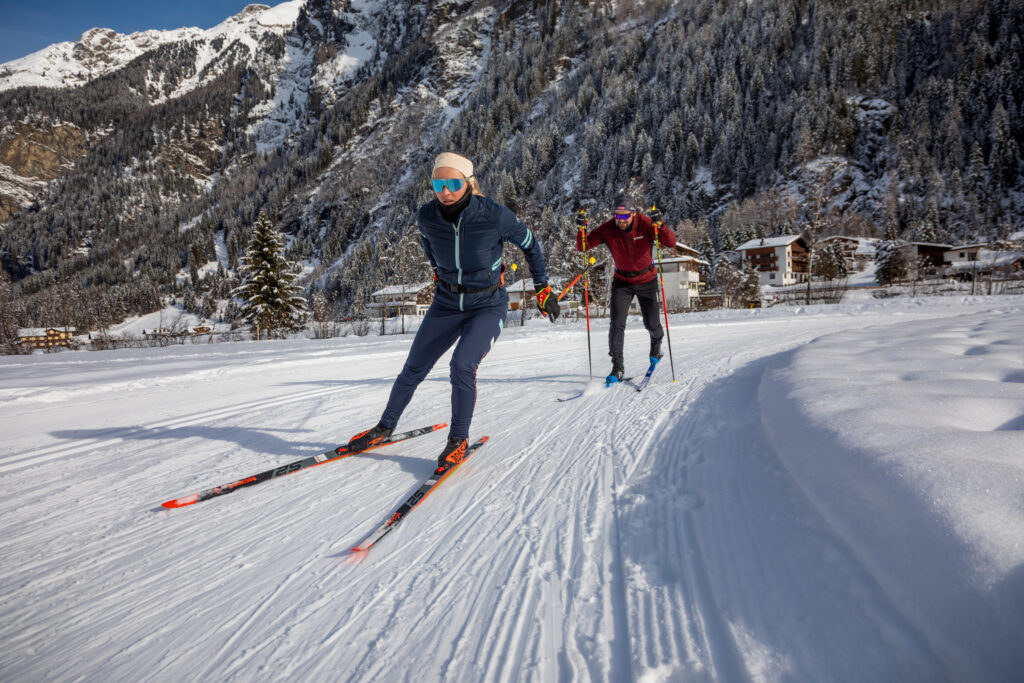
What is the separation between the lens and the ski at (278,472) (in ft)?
8.79

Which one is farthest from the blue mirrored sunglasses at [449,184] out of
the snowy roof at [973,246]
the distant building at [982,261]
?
the snowy roof at [973,246]

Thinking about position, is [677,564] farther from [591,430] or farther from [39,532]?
[39,532]

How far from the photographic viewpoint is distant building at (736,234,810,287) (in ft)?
208

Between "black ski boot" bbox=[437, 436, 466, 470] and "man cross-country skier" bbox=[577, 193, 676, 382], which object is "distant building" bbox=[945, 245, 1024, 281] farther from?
"black ski boot" bbox=[437, 436, 466, 470]

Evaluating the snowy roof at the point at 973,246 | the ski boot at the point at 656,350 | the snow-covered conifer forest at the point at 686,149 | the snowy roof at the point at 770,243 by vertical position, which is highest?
the snow-covered conifer forest at the point at 686,149

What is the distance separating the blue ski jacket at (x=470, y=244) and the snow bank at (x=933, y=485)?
2.13 meters

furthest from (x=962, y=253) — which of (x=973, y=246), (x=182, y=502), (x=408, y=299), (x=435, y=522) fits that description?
(x=182, y=502)

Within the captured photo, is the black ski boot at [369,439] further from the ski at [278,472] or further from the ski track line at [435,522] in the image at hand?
the ski track line at [435,522]

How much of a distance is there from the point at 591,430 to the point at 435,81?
667 feet

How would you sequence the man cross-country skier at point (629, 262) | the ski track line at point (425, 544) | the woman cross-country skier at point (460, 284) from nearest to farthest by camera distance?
the ski track line at point (425, 544) < the woman cross-country skier at point (460, 284) < the man cross-country skier at point (629, 262)

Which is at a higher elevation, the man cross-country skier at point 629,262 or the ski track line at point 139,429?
the man cross-country skier at point 629,262

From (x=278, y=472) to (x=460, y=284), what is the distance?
5.70ft

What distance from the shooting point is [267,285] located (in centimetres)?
2784

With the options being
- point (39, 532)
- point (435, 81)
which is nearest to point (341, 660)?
point (39, 532)
